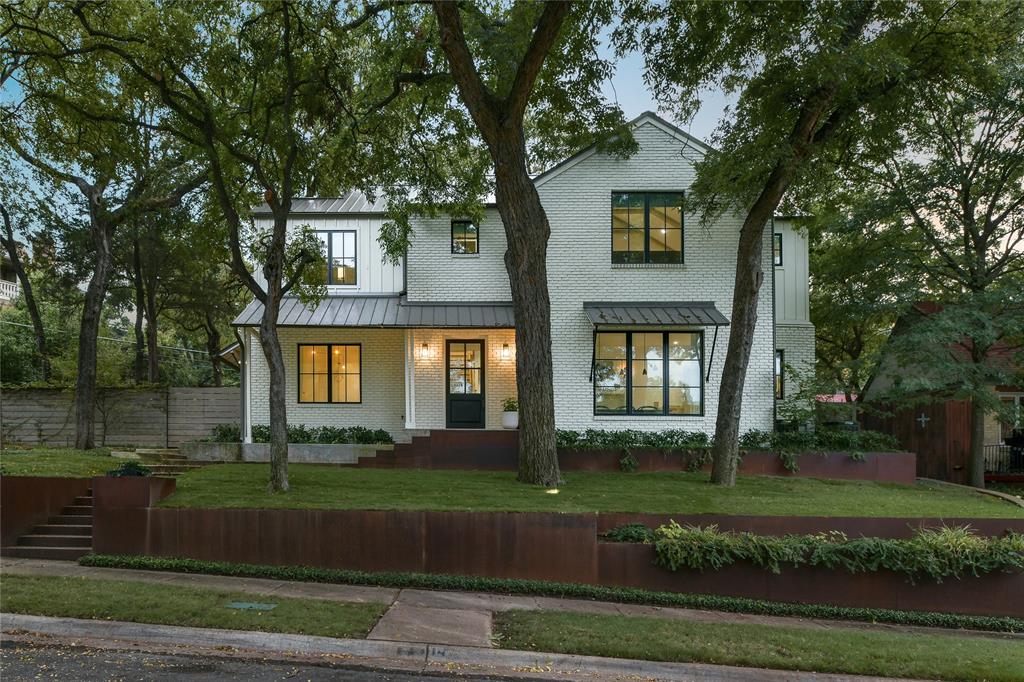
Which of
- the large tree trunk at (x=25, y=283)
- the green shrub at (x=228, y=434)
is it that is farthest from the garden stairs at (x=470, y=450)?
the large tree trunk at (x=25, y=283)

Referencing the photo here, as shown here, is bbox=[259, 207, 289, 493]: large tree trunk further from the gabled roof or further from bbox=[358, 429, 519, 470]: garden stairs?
the gabled roof

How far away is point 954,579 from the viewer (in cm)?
863

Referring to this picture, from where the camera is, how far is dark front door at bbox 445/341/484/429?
16219 millimetres

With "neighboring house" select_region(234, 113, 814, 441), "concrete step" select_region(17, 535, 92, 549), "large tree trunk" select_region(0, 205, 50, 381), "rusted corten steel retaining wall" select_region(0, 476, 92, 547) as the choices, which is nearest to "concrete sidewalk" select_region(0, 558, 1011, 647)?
"concrete step" select_region(17, 535, 92, 549)

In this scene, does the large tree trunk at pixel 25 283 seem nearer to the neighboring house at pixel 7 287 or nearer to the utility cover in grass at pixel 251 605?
the neighboring house at pixel 7 287

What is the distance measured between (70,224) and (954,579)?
26.0 metres

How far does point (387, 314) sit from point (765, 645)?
37.3ft

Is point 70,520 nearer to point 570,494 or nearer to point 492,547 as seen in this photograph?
point 492,547

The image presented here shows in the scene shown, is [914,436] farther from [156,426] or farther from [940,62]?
[156,426]

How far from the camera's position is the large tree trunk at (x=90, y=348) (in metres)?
15.9

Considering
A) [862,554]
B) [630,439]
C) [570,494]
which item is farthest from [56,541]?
[862,554]

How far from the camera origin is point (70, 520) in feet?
33.9

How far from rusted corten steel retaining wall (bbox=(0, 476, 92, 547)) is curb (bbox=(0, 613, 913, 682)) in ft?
13.8

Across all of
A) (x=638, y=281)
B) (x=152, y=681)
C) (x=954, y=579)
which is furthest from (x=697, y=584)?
(x=638, y=281)
